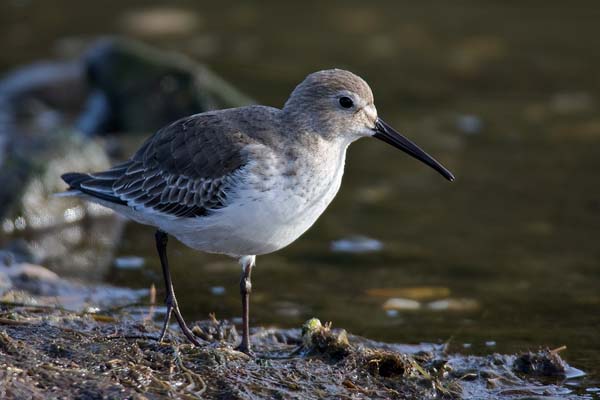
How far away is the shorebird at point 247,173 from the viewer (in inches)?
250

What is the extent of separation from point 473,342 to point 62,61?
9.33 m

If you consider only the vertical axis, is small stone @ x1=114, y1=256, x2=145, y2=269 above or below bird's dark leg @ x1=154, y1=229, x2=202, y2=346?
above

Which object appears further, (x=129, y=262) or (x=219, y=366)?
(x=129, y=262)

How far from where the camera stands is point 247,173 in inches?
251

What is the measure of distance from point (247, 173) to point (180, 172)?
80cm

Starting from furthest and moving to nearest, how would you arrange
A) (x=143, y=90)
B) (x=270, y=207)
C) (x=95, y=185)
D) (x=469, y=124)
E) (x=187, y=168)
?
(x=469, y=124)
(x=143, y=90)
(x=95, y=185)
(x=187, y=168)
(x=270, y=207)

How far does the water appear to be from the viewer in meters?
8.55

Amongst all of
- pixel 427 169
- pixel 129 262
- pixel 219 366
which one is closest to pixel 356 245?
pixel 129 262

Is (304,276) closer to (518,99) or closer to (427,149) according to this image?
(427,149)

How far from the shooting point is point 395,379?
255 inches

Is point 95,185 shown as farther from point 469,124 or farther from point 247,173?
point 469,124

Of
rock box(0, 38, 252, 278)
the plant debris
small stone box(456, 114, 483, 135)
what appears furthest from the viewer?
small stone box(456, 114, 483, 135)

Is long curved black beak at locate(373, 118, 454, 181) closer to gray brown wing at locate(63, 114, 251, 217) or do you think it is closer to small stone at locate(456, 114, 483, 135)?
gray brown wing at locate(63, 114, 251, 217)

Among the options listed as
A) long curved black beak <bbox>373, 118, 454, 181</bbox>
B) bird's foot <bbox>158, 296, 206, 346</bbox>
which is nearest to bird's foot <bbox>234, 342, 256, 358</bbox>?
bird's foot <bbox>158, 296, 206, 346</bbox>
